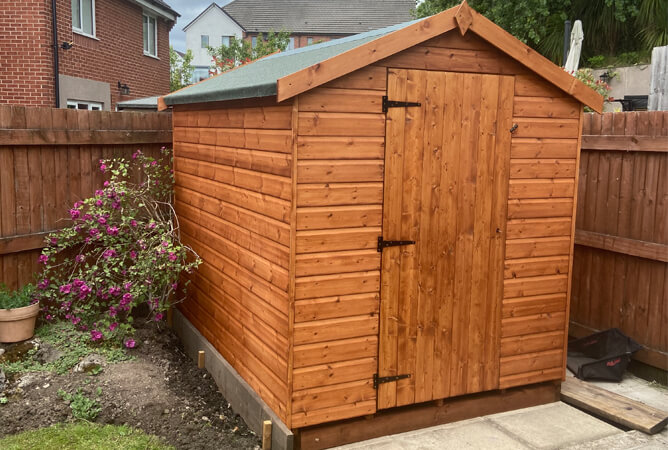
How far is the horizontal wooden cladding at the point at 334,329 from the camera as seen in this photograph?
4469 millimetres

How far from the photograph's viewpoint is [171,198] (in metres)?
7.48

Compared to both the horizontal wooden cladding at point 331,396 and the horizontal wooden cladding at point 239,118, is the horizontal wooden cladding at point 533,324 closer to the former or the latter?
the horizontal wooden cladding at point 331,396

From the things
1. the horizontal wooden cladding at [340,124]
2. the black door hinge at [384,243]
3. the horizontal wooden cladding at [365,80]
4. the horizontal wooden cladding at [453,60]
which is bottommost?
the black door hinge at [384,243]

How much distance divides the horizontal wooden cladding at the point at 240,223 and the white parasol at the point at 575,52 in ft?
24.9

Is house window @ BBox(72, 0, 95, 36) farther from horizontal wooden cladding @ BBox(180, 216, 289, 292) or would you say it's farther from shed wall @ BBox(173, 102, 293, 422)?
horizontal wooden cladding @ BBox(180, 216, 289, 292)

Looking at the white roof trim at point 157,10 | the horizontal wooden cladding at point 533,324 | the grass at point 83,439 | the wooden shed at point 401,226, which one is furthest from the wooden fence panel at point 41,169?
the white roof trim at point 157,10

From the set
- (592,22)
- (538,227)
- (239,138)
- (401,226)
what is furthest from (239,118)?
(592,22)

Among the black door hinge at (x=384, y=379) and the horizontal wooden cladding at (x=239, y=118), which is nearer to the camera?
the horizontal wooden cladding at (x=239, y=118)

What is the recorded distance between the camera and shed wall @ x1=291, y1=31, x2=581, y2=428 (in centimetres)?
442

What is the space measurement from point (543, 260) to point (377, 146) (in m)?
1.83

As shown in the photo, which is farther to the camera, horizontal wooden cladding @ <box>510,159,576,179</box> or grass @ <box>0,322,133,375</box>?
grass @ <box>0,322,133,375</box>

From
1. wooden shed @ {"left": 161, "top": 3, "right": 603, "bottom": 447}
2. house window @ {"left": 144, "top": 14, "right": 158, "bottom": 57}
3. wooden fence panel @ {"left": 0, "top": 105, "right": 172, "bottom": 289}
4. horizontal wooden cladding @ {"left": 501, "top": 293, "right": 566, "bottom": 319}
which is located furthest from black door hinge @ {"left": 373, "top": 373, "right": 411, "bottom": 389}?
house window @ {"left": 144, "top": 14, "right": 158, "bottom": 57}

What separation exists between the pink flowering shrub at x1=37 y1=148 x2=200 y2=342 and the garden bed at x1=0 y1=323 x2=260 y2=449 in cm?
38

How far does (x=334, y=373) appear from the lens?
4.61 meters
